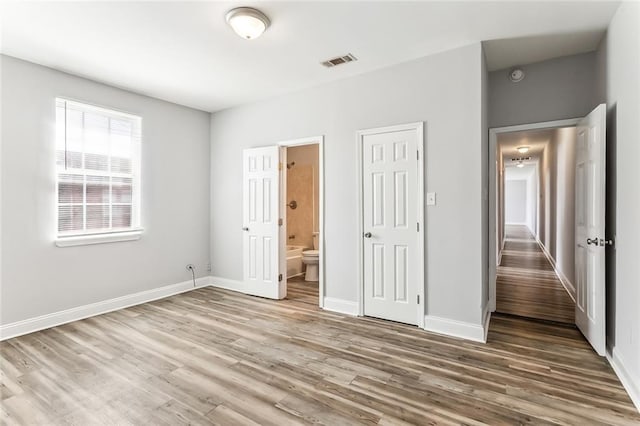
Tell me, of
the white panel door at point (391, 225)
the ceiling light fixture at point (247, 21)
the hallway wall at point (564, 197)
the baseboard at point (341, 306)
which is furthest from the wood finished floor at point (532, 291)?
the ceiling light fixture at point (247, 21)

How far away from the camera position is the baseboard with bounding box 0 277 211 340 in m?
3.18

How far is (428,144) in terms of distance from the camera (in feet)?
10.8

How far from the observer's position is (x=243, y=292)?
15.7 ft

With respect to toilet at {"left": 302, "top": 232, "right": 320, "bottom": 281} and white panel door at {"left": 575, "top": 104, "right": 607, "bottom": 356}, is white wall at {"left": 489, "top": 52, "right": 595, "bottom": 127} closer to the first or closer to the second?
white panel door at {"left": 575, "top": 104, "right": 607, "bottom": 356}

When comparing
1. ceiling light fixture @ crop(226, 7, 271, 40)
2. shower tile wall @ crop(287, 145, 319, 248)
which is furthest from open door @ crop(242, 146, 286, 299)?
ceiling light fixture @ crop(226, 7, 271, 40)

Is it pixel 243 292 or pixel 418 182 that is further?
pixel 243 292

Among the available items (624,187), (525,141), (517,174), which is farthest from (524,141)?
(517,174)

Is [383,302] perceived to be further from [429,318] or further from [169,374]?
[169,374]

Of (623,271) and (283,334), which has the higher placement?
(623,271)

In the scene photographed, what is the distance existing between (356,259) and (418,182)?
45.2 inches

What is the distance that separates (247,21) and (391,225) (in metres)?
2.39

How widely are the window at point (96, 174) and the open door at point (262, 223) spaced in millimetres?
1476

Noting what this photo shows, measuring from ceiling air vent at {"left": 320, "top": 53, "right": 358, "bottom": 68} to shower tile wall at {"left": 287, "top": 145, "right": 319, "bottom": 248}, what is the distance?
2911mm

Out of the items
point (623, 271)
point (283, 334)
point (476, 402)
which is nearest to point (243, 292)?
point (283, 334)
